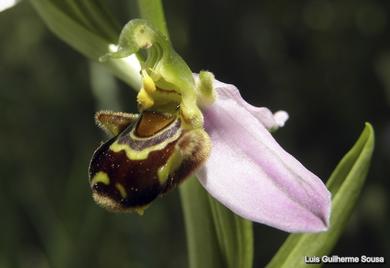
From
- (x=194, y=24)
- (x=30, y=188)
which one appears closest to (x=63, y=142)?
(x=30, y=188)

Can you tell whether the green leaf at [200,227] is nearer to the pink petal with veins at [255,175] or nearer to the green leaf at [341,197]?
the green leaf at [341,197]

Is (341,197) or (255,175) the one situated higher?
(255,175)

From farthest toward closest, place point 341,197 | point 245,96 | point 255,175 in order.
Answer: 1. point 245,96
2. point 341,197
3. point 255,175

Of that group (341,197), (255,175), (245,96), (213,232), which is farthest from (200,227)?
(245,96)

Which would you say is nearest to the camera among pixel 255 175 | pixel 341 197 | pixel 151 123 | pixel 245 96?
pixel 255 175

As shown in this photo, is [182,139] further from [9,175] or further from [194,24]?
[194,24]

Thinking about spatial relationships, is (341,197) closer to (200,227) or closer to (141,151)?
(200,227)

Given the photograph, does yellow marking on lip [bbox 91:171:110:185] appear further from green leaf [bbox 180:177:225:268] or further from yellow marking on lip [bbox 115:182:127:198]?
green leaf [bbox 180:177:225:268]
